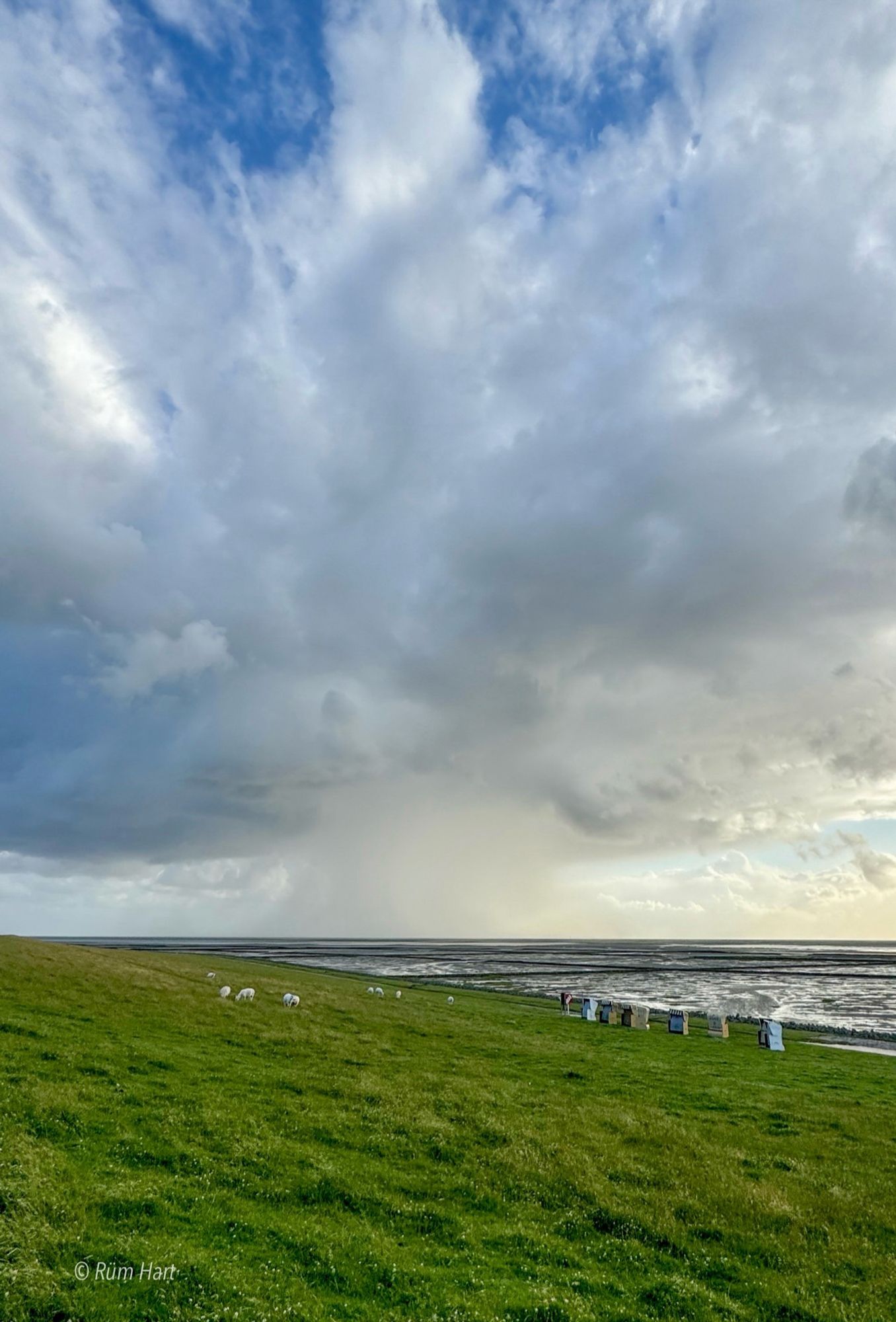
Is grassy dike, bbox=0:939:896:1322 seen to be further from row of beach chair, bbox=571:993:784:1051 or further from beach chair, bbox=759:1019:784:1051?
row of beach chair, bbox=571:993:784:1051

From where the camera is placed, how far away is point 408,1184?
18.8 m

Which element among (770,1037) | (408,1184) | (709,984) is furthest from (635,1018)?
(709,984)

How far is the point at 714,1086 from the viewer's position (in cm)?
3622

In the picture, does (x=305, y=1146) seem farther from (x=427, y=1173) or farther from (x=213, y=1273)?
(x=213, y=1273)

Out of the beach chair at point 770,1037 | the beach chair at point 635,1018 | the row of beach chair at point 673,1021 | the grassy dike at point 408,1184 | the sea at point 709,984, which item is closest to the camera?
the grassy dike at point 408,1184

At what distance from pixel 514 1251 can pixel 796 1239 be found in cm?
807

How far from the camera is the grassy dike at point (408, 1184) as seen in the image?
1297cm

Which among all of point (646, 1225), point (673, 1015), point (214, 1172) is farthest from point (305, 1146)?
point (673, 1015)

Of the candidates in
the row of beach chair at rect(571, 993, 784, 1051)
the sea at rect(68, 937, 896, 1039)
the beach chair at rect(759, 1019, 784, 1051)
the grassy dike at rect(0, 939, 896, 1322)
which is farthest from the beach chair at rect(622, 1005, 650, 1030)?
the grassy dike at rect(0, 939, 896, 1322)

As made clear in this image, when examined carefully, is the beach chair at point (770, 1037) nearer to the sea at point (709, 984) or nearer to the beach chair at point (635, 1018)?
the beach chair at point (635, 1018)

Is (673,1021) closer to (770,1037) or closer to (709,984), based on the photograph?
(770,1037)

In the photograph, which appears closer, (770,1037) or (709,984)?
(770,1037)

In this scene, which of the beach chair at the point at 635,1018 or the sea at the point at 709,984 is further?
the sea at the point at 709,984

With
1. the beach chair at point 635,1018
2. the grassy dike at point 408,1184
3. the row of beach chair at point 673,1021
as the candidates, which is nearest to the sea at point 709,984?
the row of beach chair at point 673,1021
